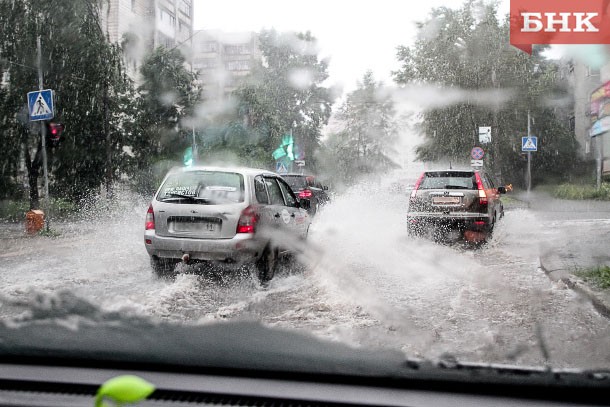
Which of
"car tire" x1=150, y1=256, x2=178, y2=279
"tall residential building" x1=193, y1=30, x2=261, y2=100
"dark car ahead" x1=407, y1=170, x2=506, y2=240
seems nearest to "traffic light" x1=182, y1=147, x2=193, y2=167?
"tall residential building" x1=193, y1=30, x2=261, y2=100

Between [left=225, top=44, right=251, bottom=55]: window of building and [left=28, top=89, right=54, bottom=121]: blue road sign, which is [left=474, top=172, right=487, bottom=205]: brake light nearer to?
[left=225, top=44, right=251, bottom=55]: window of building

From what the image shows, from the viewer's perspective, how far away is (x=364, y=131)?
13.5 metres

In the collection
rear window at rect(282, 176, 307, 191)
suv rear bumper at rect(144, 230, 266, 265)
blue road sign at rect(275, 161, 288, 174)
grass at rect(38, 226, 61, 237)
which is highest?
blue road sign at rect(275, 161, 288, 174)

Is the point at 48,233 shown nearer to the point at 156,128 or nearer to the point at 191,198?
the point at 156,128

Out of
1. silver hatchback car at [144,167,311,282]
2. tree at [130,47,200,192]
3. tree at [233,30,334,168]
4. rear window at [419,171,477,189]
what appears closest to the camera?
silver hatchback car at [144,167,311,282]

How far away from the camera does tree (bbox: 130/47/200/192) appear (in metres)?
14.9

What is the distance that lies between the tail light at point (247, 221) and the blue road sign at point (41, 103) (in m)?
5.49

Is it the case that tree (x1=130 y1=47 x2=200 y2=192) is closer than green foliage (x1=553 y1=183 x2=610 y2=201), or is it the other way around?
tree (x1=130 y1=47 x2=200 y2=192)

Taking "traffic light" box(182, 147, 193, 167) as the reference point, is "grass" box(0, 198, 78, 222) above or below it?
below

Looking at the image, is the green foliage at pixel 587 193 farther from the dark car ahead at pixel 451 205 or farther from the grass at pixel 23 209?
the grass at pixel 23 209

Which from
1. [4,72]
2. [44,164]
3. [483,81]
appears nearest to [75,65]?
[4,72]

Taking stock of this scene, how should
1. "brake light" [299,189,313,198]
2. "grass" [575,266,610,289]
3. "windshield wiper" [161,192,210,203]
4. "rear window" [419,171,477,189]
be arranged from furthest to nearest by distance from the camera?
"brake light" [299,189,313,198] → "rear window" [419,171,477,189] → "windshield wiper" [161,192,210,203] → "grass" [575,266,610,289]

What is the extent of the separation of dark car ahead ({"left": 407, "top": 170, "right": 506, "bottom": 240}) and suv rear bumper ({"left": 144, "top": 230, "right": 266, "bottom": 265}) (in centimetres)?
545

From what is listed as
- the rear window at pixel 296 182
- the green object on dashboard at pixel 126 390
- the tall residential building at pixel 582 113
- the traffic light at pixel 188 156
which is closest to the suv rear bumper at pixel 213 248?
the green object on dashboard at pixel 126 390
